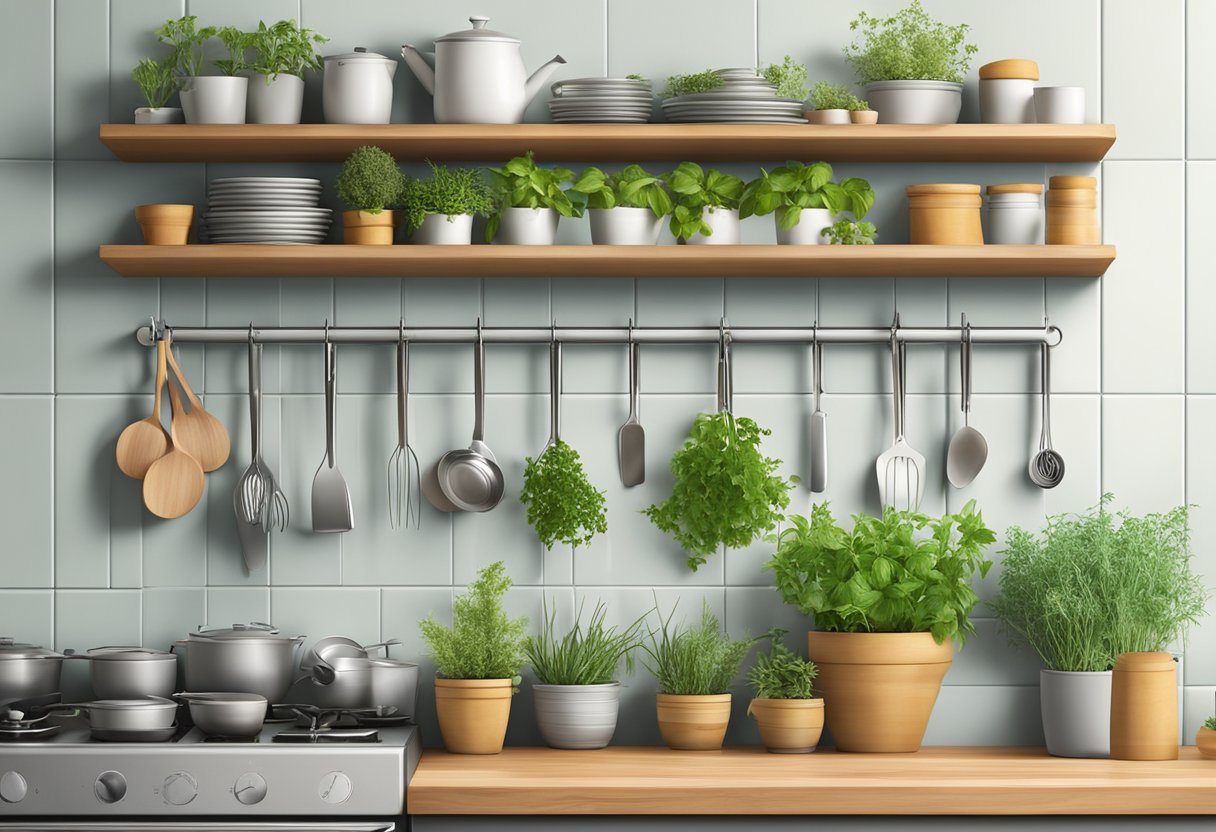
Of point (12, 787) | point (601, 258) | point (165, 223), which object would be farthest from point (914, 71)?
point (12, 787)

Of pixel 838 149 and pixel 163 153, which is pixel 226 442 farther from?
pixel 838 149

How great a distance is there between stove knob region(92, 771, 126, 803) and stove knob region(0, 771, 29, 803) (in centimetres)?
10

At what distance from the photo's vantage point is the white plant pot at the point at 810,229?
7.37ft

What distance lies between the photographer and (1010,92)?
2.27 metres

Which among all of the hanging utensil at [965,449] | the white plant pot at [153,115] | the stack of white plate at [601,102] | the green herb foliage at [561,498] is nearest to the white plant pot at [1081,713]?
the hanging utensil at [965,449]

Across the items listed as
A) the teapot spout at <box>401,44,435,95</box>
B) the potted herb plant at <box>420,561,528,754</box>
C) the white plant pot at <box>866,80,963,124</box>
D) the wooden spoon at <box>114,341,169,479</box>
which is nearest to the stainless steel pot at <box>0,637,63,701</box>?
the wooden spoon at <box>114,341,169,479</box>

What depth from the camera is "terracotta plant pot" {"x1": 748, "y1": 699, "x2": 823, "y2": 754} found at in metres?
2.15

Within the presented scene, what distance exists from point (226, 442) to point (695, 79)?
1040 millimetres

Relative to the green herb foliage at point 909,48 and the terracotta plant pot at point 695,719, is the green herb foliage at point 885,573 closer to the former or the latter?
the terracotta plant pot at point 695,719

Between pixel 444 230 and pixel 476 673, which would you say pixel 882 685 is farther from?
pixel 444 230

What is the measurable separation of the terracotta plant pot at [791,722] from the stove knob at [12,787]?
112 centimetres

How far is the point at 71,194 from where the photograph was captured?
2.36 meters

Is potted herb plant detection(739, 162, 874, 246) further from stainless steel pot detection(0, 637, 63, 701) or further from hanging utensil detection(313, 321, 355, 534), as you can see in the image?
stainless steel pot detection(0, 637, 63, 701)

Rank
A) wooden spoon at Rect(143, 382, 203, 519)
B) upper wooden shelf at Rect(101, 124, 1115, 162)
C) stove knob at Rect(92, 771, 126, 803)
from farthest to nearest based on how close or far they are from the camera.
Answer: wooden spoon at Rect(143, 382, 203, 519) → upper wooden shelf at Rect(101, 124, 1115, 162) → stove knob at Rect(92, 771, 126, 803)
